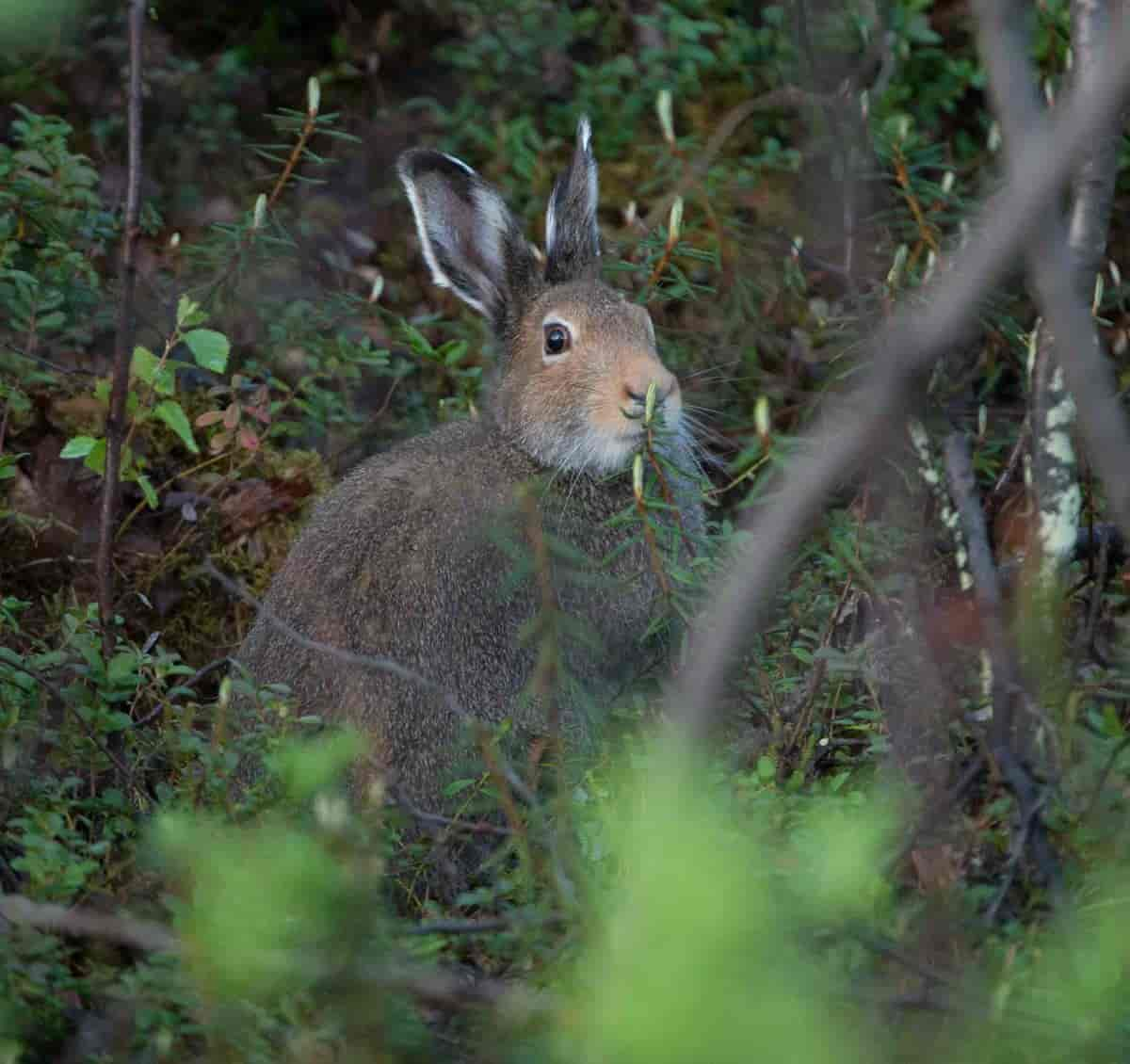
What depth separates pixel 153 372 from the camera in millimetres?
5402

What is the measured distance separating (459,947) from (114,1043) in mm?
746

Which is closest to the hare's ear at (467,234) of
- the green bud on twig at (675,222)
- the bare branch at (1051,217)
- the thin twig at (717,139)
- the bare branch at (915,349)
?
the thin twig at (717,139)

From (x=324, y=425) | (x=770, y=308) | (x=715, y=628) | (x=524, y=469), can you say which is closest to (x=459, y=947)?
(x=715, y=628)

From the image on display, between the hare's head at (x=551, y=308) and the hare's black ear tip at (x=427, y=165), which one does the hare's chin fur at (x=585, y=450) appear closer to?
the hare's head at (x=551, y=308)

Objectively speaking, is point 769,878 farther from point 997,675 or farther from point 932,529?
point 932,529

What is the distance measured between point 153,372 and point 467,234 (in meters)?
1.44

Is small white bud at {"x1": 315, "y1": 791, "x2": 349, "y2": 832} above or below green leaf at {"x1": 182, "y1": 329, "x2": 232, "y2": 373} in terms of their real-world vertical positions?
above

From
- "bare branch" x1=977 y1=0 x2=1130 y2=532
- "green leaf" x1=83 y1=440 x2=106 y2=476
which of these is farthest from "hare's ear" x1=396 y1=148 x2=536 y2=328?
"bare branch" x1=977 y1=0 x2=1130 y2=532

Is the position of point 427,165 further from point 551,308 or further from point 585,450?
point 585,450

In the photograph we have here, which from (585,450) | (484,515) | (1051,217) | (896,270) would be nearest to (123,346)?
(484,515)

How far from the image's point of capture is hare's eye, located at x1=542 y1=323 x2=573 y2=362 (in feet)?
20.4

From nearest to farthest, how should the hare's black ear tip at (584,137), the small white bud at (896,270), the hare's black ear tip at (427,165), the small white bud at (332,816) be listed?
the small white bud at (332,816) → the small white bud at (896,270) → the hare's black ear tip at (427,165) → the hare's black ear tip at (584,137)

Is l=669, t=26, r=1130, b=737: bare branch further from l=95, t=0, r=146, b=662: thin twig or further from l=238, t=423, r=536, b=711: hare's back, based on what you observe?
l=95, t=0, r=146, b=662: thin twig

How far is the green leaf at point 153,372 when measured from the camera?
539cm
